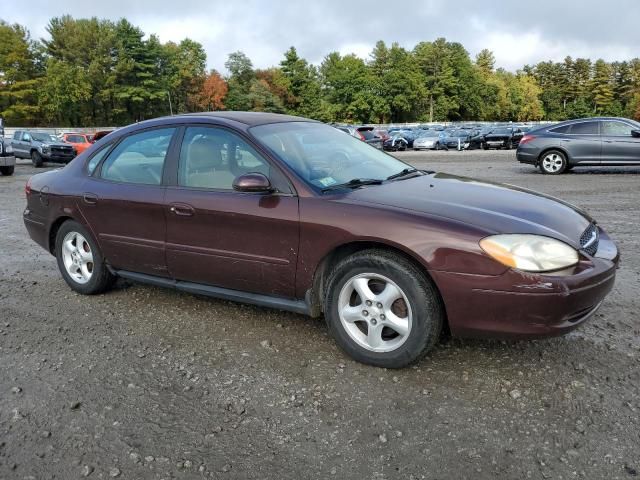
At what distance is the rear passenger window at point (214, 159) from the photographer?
12.0 feet

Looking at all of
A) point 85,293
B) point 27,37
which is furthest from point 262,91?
point 85,293

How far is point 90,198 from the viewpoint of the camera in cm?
437

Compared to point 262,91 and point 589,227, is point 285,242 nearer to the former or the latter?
point 589,227

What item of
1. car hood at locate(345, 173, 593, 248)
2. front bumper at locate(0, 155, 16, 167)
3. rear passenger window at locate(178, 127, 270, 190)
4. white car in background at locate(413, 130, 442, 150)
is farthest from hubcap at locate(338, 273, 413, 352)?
white car in background at locate(413, 130, 442, 150)

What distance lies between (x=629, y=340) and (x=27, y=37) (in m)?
81.7

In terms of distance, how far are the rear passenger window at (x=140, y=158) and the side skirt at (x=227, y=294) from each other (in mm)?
750

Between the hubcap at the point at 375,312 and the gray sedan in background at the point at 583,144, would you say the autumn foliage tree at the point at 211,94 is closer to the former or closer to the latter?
the gray sedan in background at the point at 583,144

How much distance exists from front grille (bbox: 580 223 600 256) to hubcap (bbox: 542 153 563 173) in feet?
37.5

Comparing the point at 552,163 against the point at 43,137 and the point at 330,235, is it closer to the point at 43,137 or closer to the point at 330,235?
the point at 330,235

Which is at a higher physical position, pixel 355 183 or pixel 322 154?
pixel 322 154

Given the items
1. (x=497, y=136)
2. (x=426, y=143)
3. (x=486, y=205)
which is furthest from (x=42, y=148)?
(x=497, y=136)

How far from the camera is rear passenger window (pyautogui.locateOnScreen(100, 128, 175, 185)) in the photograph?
4051 millimetres

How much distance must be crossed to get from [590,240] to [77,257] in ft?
13.3

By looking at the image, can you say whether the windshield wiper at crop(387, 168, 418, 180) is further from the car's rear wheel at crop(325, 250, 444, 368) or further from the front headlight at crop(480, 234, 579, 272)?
the front headlight at crop(480, 234, 579, 272)
